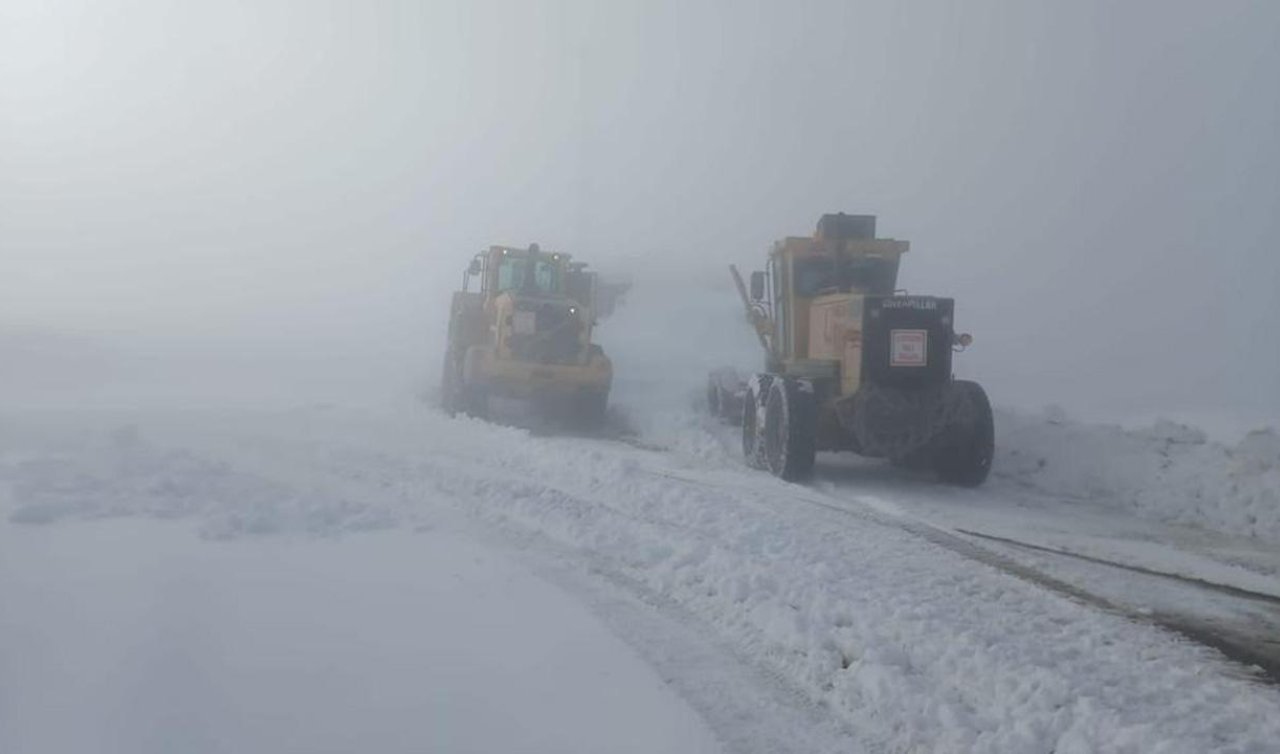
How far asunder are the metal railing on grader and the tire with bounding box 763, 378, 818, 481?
0.01m

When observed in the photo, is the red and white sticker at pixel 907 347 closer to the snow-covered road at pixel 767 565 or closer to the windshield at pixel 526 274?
the snow-covered road at pixel 767 565

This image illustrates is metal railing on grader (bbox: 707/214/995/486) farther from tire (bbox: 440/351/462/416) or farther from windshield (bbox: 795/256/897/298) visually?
tire (bbox: 440/351/462/416)

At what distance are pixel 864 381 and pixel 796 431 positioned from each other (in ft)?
3.05

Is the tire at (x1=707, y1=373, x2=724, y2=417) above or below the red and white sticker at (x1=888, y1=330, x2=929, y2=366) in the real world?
below

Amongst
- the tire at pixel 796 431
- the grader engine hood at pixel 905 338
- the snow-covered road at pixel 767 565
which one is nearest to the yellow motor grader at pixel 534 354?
the snow-covered road at pixel 767 565

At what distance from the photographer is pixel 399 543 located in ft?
29.6

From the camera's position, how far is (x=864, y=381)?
14000 mm

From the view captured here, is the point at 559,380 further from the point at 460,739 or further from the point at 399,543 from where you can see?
the point at 460,739

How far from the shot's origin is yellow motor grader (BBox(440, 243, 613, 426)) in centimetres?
2038

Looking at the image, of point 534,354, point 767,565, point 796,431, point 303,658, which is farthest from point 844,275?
point 303,658

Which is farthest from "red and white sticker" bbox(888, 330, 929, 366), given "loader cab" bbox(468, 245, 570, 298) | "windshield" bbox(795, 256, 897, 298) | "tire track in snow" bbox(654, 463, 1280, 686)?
"loader cab" bbox(468, 245, 570, 298)

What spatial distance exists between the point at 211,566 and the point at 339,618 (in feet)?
4.80

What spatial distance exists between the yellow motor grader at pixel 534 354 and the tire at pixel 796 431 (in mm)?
6359

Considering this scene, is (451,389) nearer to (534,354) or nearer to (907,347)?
(534,354)
